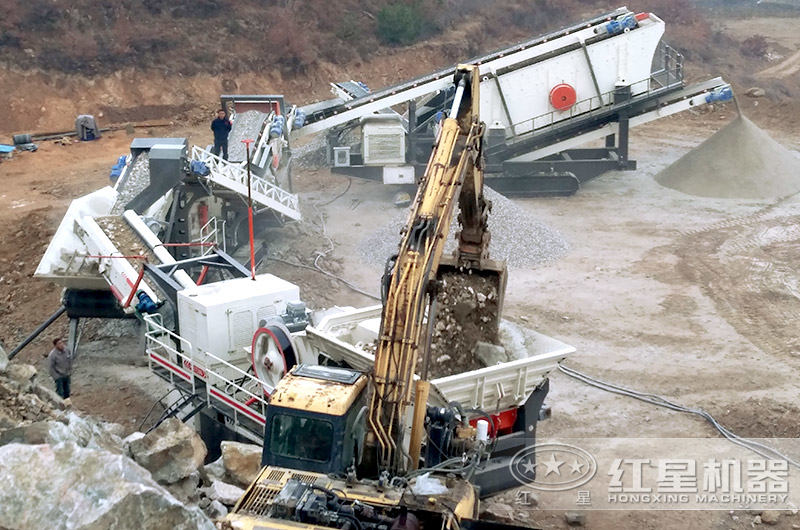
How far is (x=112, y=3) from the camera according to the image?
3169 cm

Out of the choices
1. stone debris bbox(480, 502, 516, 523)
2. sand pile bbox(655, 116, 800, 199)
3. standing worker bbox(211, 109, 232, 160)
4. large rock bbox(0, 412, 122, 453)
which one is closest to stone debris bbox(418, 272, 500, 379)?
stone debris bbox(480, 502, 516, 523)

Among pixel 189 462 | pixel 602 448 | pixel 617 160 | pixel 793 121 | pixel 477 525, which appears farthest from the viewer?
pixel 793 121

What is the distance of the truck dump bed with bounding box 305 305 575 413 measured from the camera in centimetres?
944

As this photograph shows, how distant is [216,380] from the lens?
11602 mm

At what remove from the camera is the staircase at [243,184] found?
658 inches

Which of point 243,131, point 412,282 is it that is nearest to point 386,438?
point 412,282

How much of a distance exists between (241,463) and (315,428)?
81.0 inches

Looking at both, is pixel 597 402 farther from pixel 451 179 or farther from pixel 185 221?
pixel 185 221

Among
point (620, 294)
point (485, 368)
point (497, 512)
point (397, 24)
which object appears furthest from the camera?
point (397, 24)

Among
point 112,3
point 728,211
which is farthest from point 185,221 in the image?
point 112,3

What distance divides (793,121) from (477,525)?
25.3 meters

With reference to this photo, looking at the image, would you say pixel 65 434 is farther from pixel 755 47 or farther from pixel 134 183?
pixel 755 47

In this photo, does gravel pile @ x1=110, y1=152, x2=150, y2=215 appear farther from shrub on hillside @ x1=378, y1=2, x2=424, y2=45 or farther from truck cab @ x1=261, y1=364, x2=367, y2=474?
shrub on hillside @ x1=378, y1=2, x2=424, y2=45

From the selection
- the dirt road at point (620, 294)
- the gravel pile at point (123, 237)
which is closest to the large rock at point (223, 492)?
the dirt road at point (620, 294)
